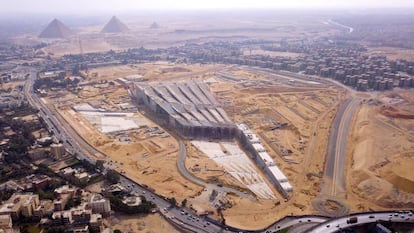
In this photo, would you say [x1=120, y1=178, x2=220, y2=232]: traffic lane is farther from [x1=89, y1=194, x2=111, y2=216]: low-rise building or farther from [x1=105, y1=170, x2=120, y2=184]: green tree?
[x1=89, y1=194, x2=111, y2=216]: low-rise building

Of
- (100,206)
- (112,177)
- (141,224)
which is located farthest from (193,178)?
(100,206)

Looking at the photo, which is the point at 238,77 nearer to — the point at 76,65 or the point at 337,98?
the point at 337,98

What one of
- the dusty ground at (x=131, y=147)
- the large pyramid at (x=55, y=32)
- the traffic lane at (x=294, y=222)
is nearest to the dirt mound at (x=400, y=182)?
the traffic lane at (x=294, y=222)

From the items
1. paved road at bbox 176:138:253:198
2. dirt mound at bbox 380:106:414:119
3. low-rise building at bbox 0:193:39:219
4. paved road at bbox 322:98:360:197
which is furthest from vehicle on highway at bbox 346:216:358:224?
dirt mound at bbox 380:106:414:119

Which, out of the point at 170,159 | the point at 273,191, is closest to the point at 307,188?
the point at 273,191

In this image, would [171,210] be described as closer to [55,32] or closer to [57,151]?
[57,151]

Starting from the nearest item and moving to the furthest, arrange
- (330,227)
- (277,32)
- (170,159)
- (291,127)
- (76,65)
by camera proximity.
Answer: (330,227), (170,159), (291,127), (76,65), (277,32)

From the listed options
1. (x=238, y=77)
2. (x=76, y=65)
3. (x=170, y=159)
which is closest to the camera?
(x=170, y=159)
